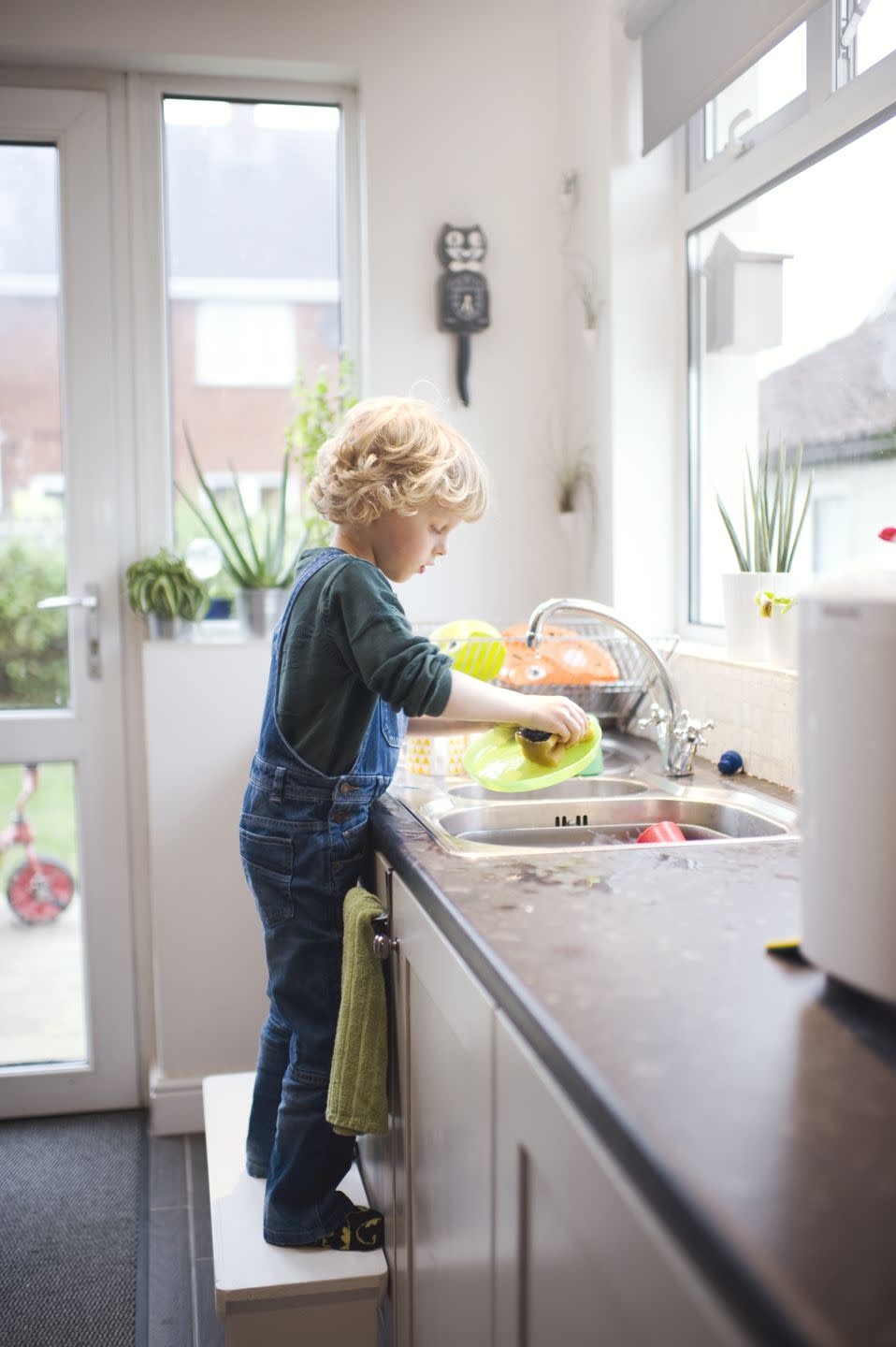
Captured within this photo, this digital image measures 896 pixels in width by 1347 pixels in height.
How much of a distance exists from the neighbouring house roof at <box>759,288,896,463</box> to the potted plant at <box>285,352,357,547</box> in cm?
89

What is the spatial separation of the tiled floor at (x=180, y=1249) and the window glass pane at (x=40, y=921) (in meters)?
0.34

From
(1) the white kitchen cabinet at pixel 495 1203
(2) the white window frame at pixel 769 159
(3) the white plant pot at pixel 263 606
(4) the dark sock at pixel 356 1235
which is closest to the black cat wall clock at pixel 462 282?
(2) the white window frame at pixel 769 159

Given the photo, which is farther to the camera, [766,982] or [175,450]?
[175,450]

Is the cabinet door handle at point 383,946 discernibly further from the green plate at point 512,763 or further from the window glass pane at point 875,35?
the window glass pane at point 875,35

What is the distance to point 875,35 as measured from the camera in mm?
1625

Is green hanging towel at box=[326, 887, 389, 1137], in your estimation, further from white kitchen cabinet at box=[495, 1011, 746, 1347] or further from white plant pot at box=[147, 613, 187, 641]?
white plant pot at box=[147, 613, 187, 641]

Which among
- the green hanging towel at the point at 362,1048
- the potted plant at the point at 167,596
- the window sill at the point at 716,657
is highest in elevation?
the potted plant at the point at 167,596

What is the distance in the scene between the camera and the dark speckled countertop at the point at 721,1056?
0.52 metres

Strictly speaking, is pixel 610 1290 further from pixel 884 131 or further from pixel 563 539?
pixel 563 539

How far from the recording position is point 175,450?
258 centimetres

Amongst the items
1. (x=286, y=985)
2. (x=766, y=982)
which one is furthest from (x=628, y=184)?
(x=766, y=982)

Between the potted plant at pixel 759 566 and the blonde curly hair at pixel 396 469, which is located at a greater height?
the blonde curly hair at pixel 396 469

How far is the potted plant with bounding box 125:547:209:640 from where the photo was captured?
241 centimetres

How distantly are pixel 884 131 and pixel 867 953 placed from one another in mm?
1307
